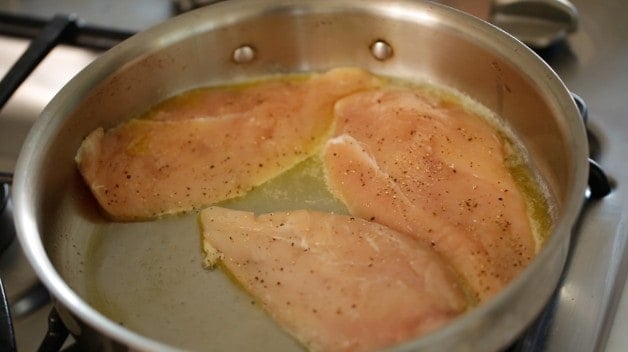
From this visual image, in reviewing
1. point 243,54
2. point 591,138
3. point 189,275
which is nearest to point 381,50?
point 243,54

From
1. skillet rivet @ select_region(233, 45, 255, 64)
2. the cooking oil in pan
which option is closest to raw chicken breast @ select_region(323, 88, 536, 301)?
the cooking oil in pan

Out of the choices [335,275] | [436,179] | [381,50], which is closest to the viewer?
[335,275]

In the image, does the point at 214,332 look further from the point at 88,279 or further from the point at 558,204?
the point at 558,204

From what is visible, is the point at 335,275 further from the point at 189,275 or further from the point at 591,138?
the point at 591,138

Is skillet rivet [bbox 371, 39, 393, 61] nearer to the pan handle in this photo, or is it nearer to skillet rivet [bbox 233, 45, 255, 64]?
skillet rivet [bbox 233, 45, 255, 64]

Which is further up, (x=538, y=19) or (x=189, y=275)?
(x=538, y=19)
